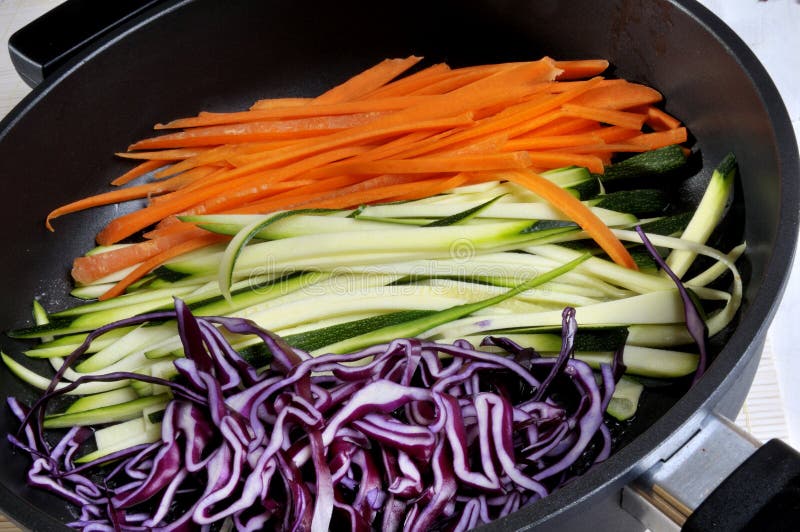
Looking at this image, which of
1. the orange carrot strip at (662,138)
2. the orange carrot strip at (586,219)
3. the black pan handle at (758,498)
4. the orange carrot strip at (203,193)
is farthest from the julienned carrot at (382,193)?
the black pan handle at (758,498)

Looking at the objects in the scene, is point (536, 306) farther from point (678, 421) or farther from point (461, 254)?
point (678, 421)

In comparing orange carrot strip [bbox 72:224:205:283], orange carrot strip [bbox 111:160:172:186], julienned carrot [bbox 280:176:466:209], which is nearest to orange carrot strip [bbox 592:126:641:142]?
julienned carrot [bbox 280:176:466:209]

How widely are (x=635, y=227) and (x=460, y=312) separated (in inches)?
17.6

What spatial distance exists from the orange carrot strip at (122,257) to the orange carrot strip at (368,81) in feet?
1.66

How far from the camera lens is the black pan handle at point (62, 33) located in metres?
1.81

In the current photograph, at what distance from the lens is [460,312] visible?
1515 millimetres

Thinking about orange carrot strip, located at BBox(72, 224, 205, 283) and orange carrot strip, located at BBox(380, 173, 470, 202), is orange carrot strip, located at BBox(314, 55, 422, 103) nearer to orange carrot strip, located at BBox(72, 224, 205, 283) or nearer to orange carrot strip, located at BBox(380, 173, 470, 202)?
orange carrot strip, located at BBox(380, 173, 470, 202)

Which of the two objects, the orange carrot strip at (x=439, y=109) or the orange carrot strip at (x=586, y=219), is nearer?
the orange carrot strip at (x=586, y=219)

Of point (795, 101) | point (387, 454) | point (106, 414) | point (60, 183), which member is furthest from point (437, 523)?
point (795, 101)

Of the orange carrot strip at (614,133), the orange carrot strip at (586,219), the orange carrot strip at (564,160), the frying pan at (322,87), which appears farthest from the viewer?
the orange carrot strip at (614,133)

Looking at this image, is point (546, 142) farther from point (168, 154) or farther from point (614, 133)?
point (168, 154)

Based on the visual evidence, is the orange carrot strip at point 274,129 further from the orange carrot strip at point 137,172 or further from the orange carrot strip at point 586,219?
the orange carrot strip at point 586,219

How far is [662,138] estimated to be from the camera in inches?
68.6

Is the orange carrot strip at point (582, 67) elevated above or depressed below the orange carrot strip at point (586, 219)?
above
